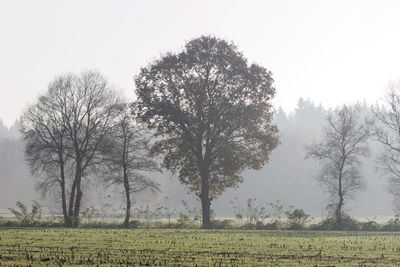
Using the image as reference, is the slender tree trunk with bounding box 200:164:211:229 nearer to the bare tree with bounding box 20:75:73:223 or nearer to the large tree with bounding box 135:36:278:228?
the large tree with bounding box 135:36:278:228

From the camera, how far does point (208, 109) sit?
3959 cm

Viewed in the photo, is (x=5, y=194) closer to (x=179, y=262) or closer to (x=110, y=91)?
(x=110, y=91)

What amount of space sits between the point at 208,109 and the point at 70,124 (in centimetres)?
1230

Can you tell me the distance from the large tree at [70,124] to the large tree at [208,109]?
409cm

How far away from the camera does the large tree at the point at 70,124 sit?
1623 inches

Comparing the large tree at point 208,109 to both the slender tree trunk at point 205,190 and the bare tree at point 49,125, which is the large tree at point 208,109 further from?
the bare tree at point 49,125

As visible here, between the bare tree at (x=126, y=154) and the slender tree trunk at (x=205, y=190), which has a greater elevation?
the bare tree at (x=126, y=154)

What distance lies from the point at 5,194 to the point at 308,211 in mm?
96729

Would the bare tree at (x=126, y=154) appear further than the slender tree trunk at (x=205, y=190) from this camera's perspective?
Yes

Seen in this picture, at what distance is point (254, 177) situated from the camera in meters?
131

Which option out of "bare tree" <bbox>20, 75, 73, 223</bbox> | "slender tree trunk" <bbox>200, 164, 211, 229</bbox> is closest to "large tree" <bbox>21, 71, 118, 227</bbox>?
"bare tree" <bbox>20, 75, 73, 223</bbox>

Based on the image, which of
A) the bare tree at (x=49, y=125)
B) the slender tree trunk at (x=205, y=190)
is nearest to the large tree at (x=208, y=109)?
the slender tree trunk at (x=205, y=190)

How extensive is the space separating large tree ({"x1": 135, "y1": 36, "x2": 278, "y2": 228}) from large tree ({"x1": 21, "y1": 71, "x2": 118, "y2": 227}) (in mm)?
4090

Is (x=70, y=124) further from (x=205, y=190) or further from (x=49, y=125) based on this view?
(x=205, y=190)
